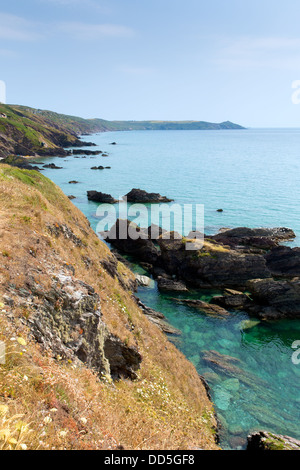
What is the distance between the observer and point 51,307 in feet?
34.0

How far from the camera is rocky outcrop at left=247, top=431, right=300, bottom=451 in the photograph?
534 inches

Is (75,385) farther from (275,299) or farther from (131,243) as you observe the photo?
(131,243)

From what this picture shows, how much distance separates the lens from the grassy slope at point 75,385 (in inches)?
253

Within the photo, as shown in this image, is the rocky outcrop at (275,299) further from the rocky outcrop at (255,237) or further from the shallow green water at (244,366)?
the rocky outcrop at (255,237)

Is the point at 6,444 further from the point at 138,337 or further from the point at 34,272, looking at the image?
the point at 138,337

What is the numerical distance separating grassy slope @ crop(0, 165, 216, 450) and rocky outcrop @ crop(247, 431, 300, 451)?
2298 millimetres

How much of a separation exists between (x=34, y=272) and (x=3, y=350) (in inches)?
171

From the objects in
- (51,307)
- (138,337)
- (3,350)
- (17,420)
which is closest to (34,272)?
(51,307)

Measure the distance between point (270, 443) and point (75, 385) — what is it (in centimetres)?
1156

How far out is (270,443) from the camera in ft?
45.4

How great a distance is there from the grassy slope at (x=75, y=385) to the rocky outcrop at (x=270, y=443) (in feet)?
7.54

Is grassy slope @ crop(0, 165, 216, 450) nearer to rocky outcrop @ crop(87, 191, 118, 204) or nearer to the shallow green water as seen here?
the shallow green water

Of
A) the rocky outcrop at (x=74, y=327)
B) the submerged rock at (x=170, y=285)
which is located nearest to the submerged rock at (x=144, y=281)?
the submerged rock at (x=170, y=285)

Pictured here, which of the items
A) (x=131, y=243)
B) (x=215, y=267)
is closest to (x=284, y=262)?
(x=215, y=267)
